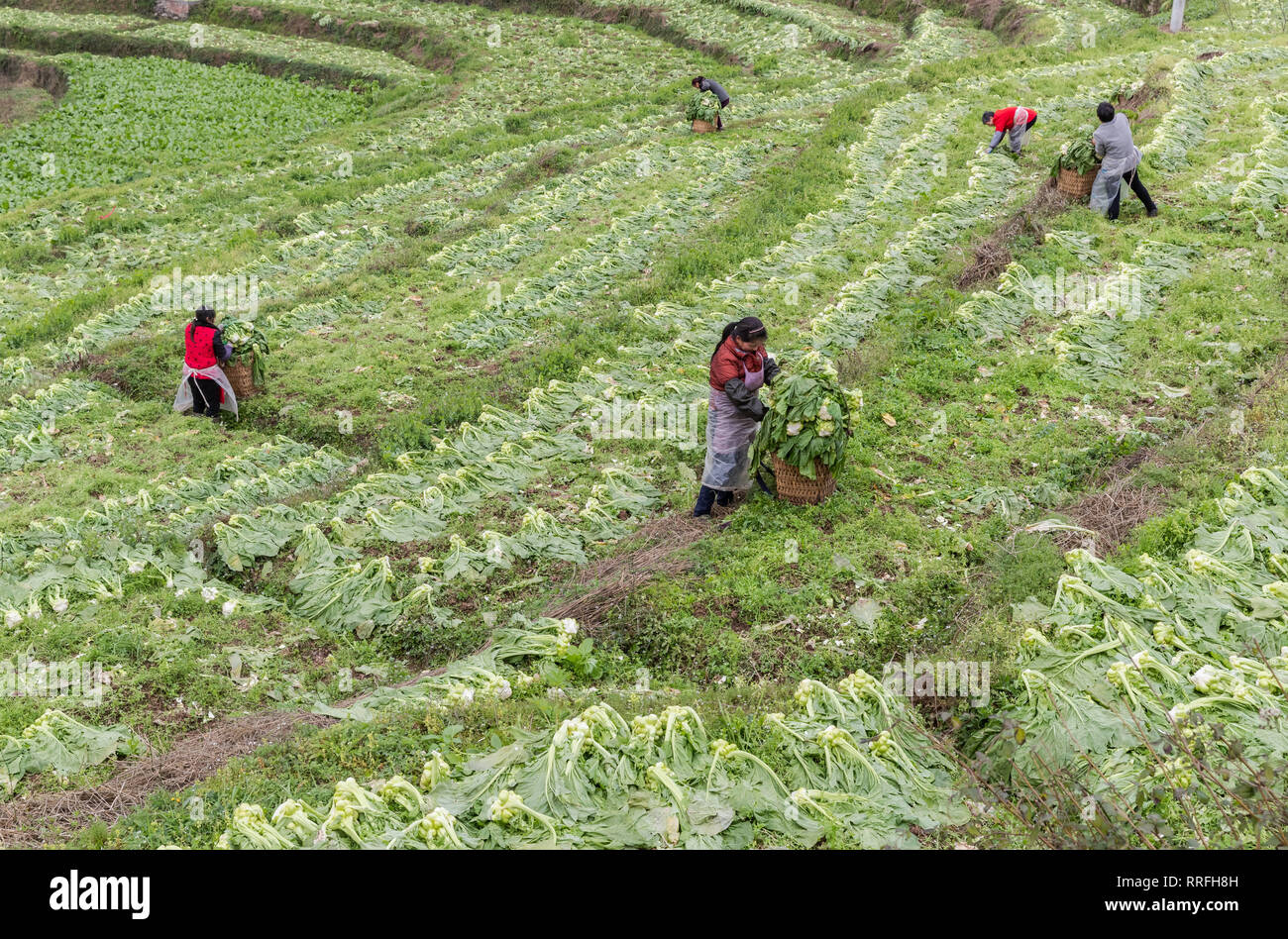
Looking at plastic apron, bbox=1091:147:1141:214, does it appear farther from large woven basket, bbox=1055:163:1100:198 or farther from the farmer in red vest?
the farmer in red vest

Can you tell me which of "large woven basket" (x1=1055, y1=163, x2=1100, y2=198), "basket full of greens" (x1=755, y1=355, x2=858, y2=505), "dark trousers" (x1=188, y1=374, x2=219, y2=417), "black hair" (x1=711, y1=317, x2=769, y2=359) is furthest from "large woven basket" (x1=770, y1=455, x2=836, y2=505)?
"large woven basket" (x1=1055, y1=163, x2=1100, y2=198)

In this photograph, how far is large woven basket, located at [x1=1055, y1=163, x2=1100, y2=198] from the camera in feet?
45.7

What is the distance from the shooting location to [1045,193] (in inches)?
572

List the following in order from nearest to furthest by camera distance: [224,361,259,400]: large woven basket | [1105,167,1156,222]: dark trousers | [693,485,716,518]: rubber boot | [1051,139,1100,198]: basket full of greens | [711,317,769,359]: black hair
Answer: [711,317,769,359]: black hair < [693,485,716,518]: rubber boot < [224,361,259,400]: large woven basket < [1105,167,1156,222]: dark trousers < [1051,139,1100,198]: basket full of greens

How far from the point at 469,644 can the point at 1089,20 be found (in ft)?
94.8

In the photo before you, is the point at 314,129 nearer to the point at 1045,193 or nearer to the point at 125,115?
the point at 125,115

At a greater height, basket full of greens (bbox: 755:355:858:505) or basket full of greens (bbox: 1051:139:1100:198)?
basket full of greens (bbox: 1051:139:1100:198)

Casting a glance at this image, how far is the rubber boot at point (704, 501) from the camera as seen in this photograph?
923 centimetres

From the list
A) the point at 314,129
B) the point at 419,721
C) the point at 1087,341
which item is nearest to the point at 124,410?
the point at 419,721

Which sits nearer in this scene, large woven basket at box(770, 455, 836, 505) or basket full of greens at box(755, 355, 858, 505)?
basket full of greens at box(755, 355, 858, 505)

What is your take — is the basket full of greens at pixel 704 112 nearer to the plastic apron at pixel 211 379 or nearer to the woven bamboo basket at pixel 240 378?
the woven bamboo basket at pixel 240 378

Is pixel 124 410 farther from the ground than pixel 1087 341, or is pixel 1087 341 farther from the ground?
pixel 1087 341

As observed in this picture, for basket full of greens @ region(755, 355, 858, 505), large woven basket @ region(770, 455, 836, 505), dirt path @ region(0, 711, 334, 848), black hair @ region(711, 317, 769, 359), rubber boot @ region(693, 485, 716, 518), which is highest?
Answer: black hair @ region(711, 317, 769, 359)

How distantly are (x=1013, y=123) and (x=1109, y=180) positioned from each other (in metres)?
3.82
